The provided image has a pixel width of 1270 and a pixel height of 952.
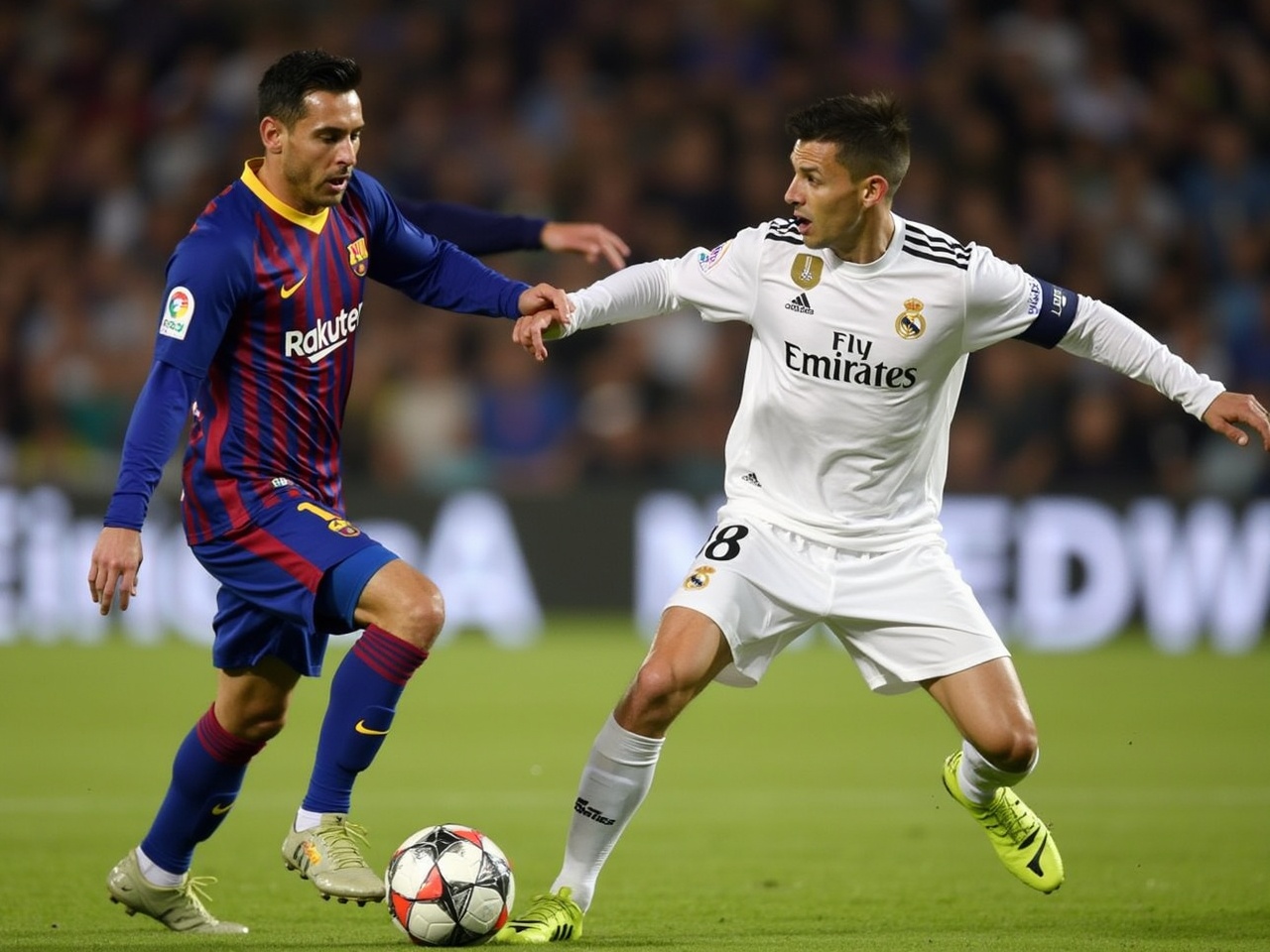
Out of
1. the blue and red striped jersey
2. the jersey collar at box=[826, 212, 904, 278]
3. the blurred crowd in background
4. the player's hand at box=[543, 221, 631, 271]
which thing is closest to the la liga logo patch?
the blue and red striped jersey

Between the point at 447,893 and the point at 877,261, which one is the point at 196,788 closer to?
the point at 447,893

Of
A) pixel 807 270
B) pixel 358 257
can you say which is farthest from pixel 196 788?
pixel 807 270

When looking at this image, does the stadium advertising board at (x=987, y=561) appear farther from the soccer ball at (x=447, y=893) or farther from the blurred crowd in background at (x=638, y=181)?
the soccer ball at (x=447, y=893)

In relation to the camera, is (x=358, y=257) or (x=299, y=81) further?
(x=358, y=257)

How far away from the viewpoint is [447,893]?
4.73 metres

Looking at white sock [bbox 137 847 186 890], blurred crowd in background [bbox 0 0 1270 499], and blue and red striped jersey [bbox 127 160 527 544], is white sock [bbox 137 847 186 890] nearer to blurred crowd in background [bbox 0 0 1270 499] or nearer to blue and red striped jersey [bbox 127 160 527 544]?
blue and red striped jersey [bbox 127 160 527 544]

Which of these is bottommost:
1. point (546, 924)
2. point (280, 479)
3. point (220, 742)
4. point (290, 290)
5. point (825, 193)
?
point (546, 924)

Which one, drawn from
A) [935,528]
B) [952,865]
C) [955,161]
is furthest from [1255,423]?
[955,161]

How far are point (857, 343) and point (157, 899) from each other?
248cm

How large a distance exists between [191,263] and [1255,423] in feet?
9.27

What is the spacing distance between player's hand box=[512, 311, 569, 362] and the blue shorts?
0.69m

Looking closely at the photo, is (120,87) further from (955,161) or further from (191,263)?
(191,263)

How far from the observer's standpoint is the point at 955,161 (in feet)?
47.4

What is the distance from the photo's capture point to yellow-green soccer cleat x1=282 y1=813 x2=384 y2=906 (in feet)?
15.3
